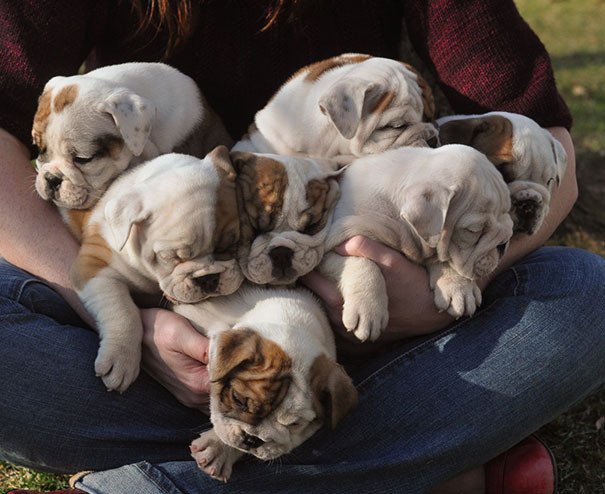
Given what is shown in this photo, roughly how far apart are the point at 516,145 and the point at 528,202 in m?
0.24

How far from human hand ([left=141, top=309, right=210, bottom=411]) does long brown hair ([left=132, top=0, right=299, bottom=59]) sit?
133cm

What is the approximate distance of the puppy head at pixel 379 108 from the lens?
143 inches

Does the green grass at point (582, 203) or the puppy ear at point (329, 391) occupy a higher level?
the puppy ear at point (329, 391)

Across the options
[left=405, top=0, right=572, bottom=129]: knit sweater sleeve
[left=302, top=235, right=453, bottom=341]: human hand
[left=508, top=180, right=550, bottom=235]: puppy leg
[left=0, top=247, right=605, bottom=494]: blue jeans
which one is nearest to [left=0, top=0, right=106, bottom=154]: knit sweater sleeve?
[left=0, top=247, right=605, bottom=494]: blue jeans

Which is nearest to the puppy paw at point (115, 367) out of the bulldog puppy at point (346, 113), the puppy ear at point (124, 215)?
the puppy ear at point (124, 215)

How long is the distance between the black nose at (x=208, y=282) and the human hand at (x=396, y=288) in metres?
0.41

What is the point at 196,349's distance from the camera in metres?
3.33

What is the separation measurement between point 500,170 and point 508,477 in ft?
4.11

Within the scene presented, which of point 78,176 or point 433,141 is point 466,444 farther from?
point 78,176

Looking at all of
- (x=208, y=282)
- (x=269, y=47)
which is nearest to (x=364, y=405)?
(x=208, y=282)

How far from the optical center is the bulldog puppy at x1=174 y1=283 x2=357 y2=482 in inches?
117

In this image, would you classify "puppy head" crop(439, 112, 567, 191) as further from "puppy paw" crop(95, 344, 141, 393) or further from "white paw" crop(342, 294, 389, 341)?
"puppy paw" crop(95, 344, 141, 393)

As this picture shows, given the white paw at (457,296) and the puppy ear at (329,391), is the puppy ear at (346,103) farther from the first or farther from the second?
the puppy ear at (329,391)

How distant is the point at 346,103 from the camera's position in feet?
11.9
